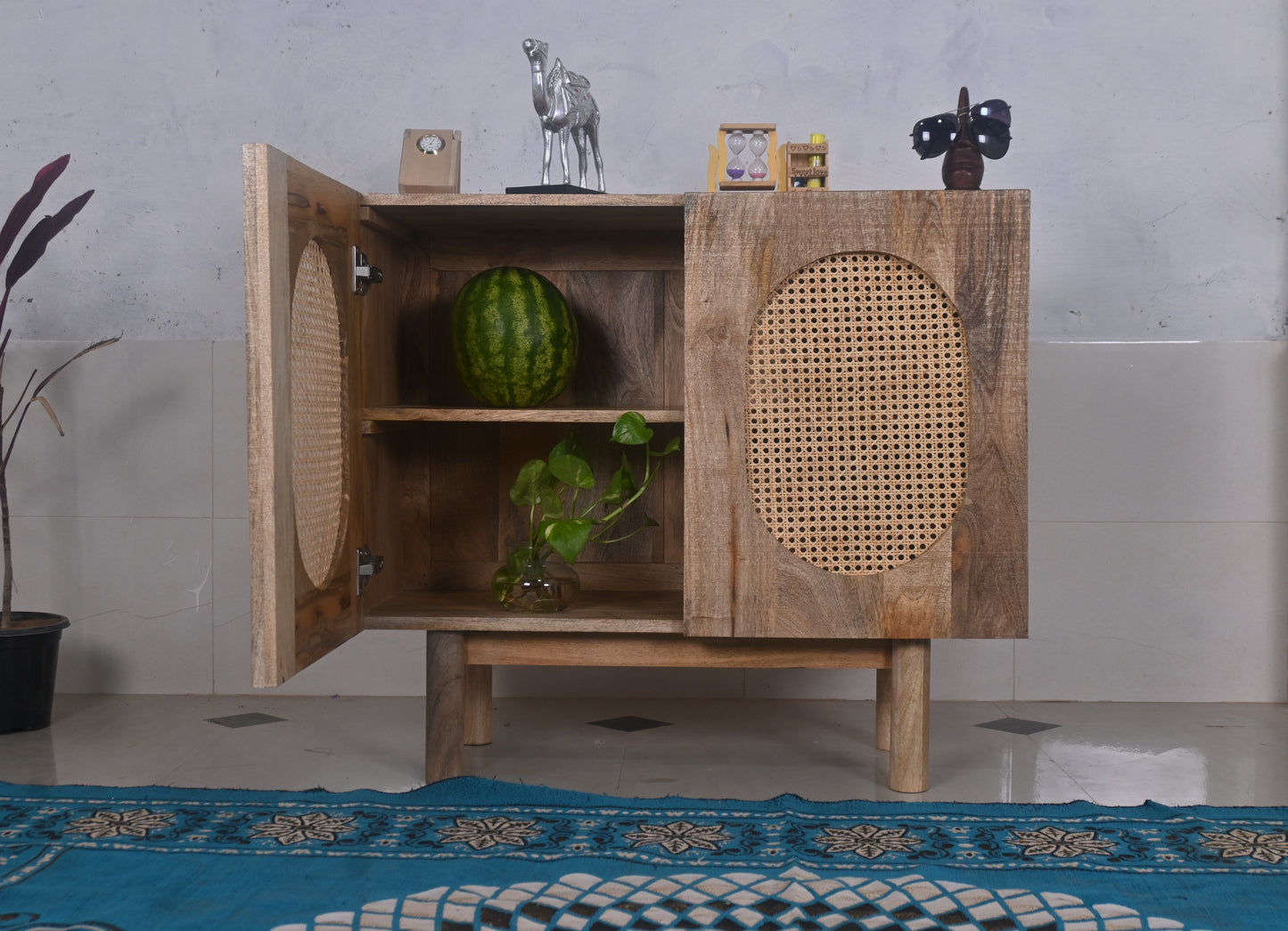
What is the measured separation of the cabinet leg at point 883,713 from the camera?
80.1 inches

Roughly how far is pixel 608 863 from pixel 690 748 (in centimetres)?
63

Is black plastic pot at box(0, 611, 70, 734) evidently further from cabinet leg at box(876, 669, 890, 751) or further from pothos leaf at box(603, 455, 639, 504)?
cabinet leg at box(876, 669, 890, 751)

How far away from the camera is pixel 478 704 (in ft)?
6.76

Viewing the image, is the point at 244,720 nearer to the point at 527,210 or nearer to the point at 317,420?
the point at 317,420

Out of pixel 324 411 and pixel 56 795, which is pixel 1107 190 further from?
pixel 56 795

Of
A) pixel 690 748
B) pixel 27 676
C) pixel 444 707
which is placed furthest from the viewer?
pixel 27 676

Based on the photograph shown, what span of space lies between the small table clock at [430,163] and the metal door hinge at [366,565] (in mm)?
617

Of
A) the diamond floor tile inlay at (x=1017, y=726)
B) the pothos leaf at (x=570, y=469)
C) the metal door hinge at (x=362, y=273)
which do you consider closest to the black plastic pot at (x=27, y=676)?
the metal door hinge at (x=362, y=273)

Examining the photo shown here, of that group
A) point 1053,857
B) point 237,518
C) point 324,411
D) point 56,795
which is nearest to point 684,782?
point 1053,857

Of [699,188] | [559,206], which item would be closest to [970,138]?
[559,206]

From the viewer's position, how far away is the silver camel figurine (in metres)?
1.84

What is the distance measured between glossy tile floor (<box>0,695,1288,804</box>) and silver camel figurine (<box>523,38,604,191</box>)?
40.4 inches

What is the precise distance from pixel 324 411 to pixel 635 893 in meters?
0.80

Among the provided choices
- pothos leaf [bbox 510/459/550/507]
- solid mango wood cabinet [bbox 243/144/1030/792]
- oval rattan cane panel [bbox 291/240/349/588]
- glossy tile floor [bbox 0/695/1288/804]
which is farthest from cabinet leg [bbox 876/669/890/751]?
oval rattan cane panel [bbox 291/240/349/588]
